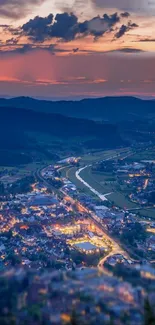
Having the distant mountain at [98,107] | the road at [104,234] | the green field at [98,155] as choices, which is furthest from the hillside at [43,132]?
the road at [104,234]

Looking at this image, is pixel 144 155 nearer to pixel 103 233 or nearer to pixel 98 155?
pixel 98 155

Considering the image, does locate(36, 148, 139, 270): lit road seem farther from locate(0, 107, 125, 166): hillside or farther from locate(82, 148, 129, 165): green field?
locate(0, 107, 125, 166): hillside

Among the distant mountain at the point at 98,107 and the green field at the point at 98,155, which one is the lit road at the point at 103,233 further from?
the distant mountain at the point at 98,107

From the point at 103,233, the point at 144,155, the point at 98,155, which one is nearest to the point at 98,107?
the point at 98,155

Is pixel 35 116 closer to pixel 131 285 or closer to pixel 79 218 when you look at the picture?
pixel 79 218

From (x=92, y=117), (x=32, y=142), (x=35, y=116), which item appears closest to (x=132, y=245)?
(x=32, y=142)

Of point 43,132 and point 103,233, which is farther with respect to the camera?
point 43,132

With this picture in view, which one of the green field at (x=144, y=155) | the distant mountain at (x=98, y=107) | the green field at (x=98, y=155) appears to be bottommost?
the green field at (x=98, y=155)

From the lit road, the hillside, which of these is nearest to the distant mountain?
the hillside
